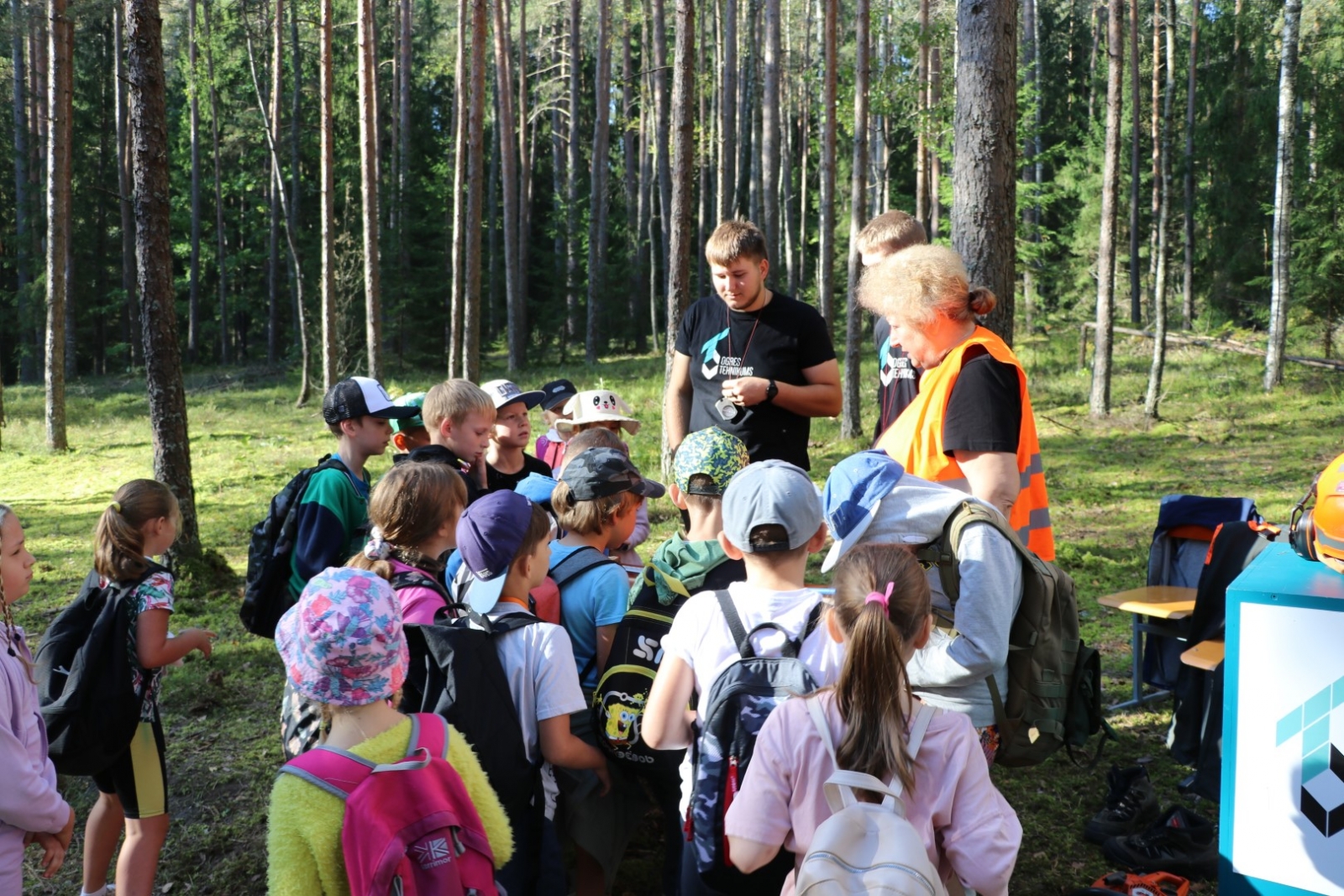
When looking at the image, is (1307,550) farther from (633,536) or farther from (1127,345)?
(1127,345)

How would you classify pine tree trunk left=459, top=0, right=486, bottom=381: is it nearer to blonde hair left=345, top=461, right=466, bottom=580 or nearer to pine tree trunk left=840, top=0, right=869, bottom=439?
pine tree trunk left=840, top=0, right=869, bottom=439

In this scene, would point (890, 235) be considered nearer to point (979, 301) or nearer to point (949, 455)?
point (979, 301)

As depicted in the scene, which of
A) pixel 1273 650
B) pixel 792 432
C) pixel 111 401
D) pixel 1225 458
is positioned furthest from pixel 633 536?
pixel 111 401

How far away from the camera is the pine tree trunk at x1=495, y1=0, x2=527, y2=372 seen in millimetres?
22828

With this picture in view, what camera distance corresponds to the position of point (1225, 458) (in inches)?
526

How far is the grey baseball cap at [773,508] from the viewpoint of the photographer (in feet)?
8.59

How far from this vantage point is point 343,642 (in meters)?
2.19

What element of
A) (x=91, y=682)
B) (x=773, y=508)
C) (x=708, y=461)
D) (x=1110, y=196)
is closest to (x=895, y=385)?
(x=708, y=461)

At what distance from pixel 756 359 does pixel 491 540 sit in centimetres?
214

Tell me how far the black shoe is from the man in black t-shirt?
188 centimetres

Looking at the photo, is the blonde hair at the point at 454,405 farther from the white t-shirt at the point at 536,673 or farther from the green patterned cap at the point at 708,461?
the white t-shirt at the point at 536,673

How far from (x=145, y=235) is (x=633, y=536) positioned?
16.8 feet

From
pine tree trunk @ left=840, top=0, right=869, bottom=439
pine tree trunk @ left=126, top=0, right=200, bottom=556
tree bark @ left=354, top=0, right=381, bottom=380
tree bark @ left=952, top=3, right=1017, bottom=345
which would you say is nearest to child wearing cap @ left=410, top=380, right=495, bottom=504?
tree bark @ left=952, top=3, right=1017, bottom=345

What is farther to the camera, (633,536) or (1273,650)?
(633,536)
